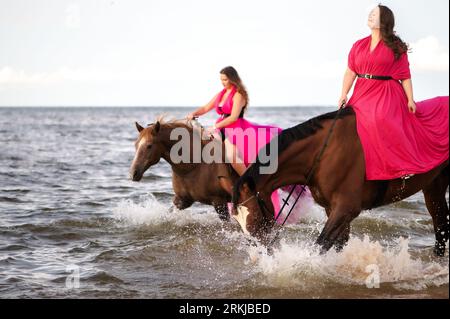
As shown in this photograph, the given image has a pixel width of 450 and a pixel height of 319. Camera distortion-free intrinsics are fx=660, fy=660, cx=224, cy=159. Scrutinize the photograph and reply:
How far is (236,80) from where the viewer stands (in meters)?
9.03

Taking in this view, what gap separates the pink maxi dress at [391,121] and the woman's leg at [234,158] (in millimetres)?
2232

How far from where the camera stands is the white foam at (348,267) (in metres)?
7.03

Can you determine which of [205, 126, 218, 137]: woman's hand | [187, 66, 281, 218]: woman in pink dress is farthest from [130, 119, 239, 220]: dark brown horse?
[187, 66, 281, 218]: woman in pink dress

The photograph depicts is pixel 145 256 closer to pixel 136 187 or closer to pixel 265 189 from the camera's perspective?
pixel 265 189

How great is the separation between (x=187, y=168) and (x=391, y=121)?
349 cm

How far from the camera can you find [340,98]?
23.9 feet

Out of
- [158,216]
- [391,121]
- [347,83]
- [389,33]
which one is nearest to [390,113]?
[391,121]

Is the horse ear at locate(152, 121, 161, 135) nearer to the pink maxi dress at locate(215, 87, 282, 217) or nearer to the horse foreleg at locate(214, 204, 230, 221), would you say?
the pink maxi dress at locate(215, 87, 282, 217)

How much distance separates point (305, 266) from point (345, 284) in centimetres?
46

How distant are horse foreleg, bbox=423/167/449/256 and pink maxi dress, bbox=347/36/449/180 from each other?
1.68ft

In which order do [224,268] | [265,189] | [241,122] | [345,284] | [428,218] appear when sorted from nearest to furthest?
[265,189], [345,284], [224,268], [241,122], [428,218]

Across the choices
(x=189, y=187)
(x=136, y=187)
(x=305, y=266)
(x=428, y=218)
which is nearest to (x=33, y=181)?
(x=136, y=187)

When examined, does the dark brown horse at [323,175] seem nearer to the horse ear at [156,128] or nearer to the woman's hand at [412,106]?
the woman's hand at [412,106]

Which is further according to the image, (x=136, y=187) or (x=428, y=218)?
(x=136, y=187)
